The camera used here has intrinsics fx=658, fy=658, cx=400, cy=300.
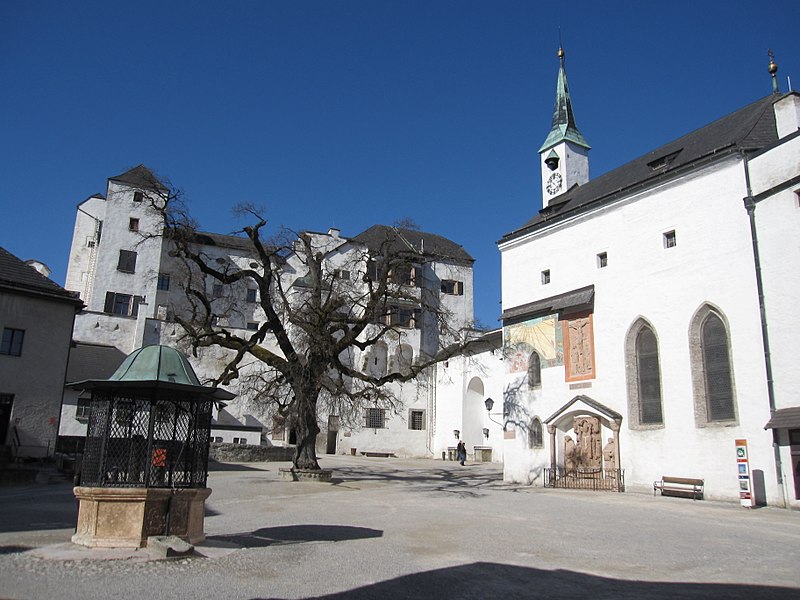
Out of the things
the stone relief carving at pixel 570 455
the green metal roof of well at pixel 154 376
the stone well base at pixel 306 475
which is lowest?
the stone well base at pixel 306 475

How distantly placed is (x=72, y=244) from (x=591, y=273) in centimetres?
4157

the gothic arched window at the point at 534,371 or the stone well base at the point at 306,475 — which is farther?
the gothic arched window at the point at 534,371

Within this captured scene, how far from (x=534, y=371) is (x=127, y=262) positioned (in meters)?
33.3

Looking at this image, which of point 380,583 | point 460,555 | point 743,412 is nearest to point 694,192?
point 743,412

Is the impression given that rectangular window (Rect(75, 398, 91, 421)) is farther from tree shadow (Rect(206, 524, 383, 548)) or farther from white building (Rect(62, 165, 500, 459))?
tree shadow (Rect(206, 524, 383, 548))

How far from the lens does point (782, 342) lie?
68.3 feet

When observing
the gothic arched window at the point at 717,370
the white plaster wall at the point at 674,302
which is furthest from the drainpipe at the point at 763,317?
the gothic arched window at the point at 717,370

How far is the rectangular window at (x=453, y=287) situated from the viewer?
185 ft

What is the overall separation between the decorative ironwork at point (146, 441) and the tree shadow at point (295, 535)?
138 centimetres

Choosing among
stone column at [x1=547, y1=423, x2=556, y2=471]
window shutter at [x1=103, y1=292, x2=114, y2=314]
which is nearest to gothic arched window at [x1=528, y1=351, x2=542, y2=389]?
stone column at [x1=547, y1=423, x2=556, y2=471]

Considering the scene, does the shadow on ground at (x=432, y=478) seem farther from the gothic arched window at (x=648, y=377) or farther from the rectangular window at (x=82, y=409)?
the rectangular window at (x=82, y=409)

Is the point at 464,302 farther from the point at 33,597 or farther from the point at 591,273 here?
the point at 33,597

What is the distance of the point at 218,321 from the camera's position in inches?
2025

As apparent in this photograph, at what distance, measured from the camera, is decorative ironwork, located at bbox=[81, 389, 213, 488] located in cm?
1002
